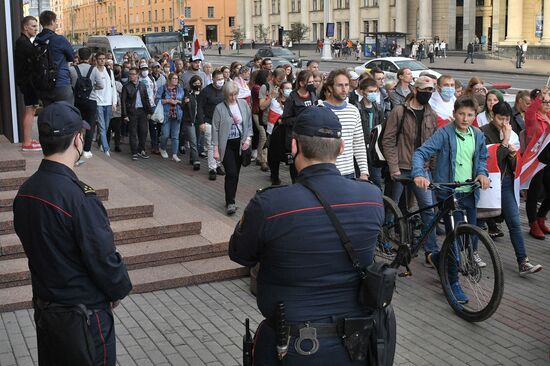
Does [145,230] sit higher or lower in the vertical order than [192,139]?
lower

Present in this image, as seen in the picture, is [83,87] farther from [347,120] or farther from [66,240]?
[66,240]

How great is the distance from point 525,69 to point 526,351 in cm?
4354

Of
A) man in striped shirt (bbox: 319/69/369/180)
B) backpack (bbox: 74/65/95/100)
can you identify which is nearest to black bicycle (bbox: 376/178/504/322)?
man in striped shirt (bbox: 319/69/369/180)

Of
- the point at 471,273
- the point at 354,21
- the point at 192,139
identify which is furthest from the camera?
the point at 354,21

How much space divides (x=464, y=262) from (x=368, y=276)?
11.9 ft

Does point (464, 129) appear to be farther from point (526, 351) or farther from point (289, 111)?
point (289, 111)

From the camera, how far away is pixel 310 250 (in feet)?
10.9

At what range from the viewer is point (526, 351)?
597 cm

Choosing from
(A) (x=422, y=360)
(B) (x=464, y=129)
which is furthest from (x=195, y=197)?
(A) (x=422, y=360)

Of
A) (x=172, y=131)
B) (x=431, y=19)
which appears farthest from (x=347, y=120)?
(x=431, y=19)

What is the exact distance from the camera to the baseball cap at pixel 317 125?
3.46 metres

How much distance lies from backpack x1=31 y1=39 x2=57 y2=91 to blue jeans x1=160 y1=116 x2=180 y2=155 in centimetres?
562

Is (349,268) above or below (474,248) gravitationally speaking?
above

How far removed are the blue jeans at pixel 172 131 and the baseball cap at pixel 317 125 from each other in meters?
11.9
